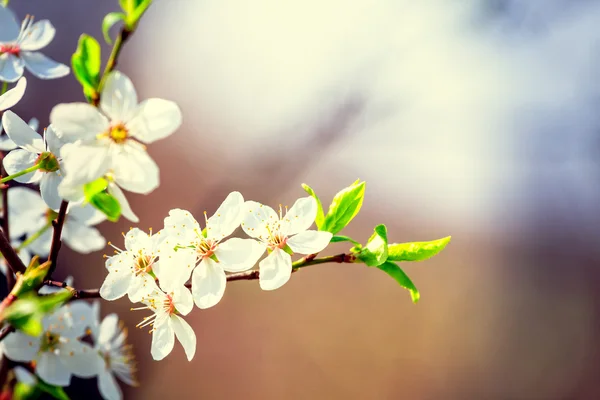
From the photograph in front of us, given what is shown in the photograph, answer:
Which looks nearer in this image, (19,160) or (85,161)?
(85,161)

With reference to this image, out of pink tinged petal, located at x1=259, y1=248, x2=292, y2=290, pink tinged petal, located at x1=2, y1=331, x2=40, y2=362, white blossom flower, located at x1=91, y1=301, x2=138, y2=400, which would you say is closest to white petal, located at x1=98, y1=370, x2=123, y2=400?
white blossom flower, located at x1=91, y1=301, x2=138, y2=400

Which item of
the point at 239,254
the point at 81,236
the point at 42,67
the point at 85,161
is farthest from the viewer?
the point at 81,236

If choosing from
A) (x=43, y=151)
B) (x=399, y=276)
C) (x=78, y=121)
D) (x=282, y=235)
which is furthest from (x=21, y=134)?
(x=399, y=276)

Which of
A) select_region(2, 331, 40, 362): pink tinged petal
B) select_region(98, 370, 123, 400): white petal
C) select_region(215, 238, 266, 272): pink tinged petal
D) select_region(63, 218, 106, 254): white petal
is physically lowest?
select_region(98, 370, 123, 400): white petal

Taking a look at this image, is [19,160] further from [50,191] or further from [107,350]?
[107,350]

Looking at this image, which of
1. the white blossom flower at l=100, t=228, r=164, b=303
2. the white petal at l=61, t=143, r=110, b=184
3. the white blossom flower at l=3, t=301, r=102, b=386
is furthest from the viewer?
the white blossom flower at l=3, t=301, r=102, b=386

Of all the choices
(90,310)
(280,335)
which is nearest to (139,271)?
(90,310)

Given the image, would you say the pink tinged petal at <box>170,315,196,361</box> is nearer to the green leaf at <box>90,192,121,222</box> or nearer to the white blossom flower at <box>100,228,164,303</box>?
the white blossom flower at <box>100,228,164,303</box>

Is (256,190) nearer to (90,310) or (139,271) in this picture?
(90,310)
